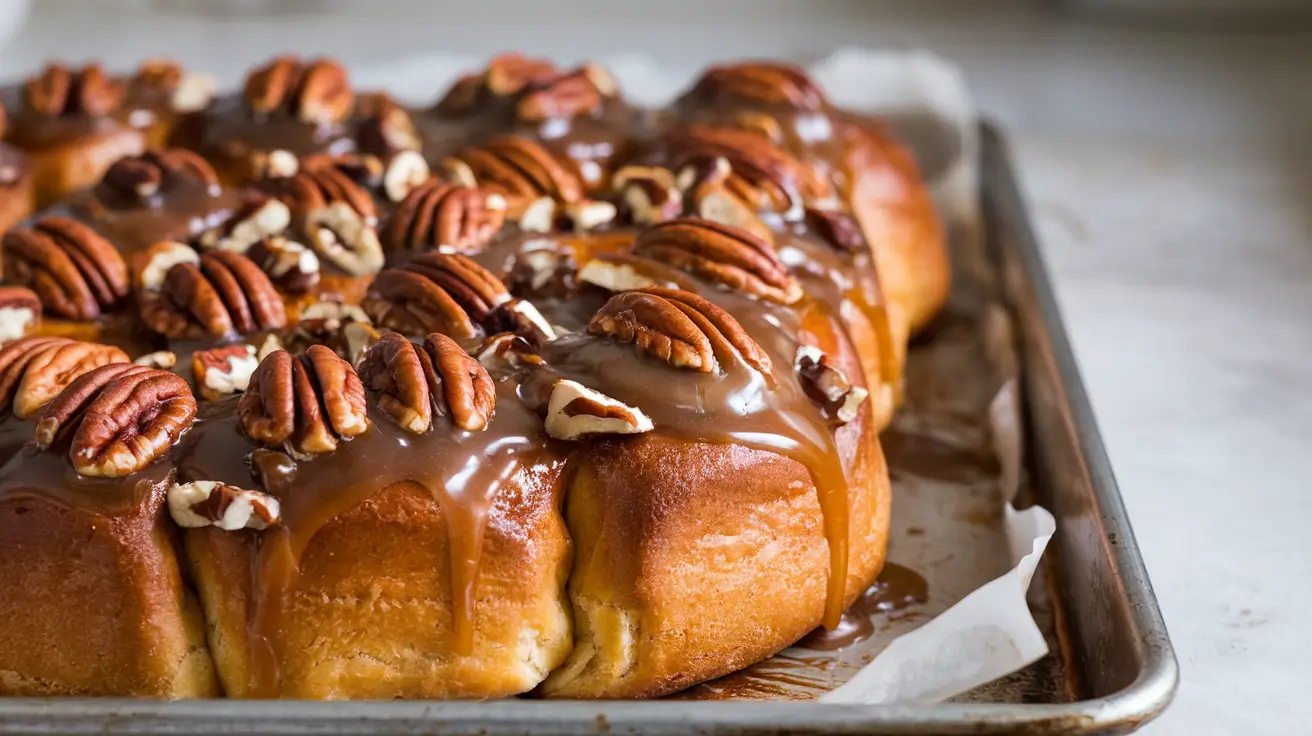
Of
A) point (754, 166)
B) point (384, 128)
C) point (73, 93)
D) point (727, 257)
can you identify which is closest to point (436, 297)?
point (727, 257)

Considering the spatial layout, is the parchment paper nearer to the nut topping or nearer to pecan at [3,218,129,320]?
the nut topping

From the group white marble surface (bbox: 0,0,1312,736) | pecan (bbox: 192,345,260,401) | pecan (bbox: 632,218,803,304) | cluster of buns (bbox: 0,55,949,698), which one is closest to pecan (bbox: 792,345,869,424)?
cluster of buns (bbox: 0,55,949,698)

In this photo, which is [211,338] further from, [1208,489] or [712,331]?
[1208,489]

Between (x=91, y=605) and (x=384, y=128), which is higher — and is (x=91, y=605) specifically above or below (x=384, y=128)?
below

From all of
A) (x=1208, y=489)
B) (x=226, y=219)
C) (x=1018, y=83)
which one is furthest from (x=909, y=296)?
(x=1018, y=83)

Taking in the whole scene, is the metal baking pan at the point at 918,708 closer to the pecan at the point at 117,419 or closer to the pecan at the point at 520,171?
the pecan at the point at 117,419

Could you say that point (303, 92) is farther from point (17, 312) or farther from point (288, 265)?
point (17, 312)
